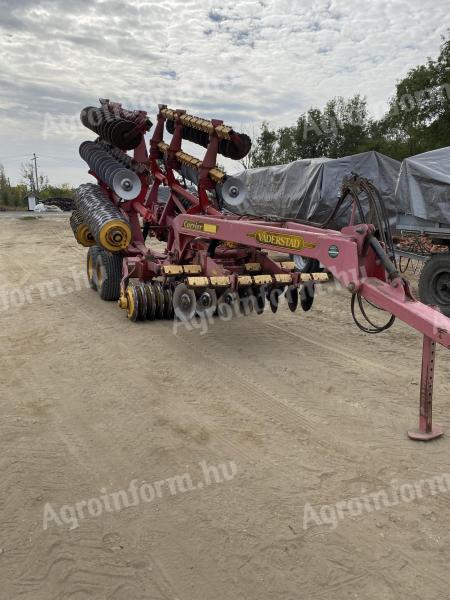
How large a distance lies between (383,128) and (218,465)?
33.2 meters

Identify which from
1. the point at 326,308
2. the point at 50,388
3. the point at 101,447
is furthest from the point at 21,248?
the point at 101,447

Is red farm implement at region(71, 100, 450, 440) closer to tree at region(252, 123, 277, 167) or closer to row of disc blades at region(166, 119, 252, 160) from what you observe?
row of disc blades at region(166, 119, 252, 160)

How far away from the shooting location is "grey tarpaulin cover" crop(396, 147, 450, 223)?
8.30m

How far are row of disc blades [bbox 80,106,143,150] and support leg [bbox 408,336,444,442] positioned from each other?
17.5 feet

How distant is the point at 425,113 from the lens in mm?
24500

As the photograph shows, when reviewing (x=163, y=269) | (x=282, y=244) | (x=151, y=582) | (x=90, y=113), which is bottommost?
(x=151, y=582)

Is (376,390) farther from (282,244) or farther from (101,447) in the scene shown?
(101,447)

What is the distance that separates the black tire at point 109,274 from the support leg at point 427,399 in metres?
5.24

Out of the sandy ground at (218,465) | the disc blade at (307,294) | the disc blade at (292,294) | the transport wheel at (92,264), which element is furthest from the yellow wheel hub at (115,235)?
the disc blade at (307,294)

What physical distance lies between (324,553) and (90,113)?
7.35 metres

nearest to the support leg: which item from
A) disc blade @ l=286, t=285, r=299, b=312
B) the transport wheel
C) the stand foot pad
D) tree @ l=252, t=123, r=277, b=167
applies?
the stand foot pad

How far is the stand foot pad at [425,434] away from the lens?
4.02 metres

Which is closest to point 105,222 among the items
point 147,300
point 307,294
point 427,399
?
point 147,300

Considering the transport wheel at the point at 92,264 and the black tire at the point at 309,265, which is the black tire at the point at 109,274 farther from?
the black tire at the point at 309,265
